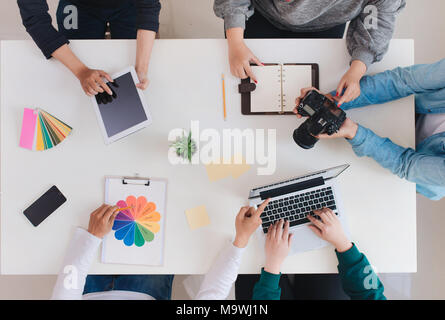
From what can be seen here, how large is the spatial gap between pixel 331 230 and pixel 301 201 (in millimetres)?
120

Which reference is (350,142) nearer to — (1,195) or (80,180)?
(80,180)

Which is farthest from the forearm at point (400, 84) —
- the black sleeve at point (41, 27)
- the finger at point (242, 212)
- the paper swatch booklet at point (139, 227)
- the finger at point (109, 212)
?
the black sleeve at point (41, 27)

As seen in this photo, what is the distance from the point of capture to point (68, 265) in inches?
35.7

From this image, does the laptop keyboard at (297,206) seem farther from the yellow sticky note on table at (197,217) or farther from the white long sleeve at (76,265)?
the white long sleeve at (76,265)

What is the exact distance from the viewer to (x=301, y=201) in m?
0.93

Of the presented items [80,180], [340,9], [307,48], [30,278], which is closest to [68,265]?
[80,180]

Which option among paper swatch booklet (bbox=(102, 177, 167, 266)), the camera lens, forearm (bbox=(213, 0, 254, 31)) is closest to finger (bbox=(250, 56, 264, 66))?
forearm (bbox=(213, 0, 254, 31))

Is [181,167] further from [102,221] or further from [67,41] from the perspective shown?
[67,41]

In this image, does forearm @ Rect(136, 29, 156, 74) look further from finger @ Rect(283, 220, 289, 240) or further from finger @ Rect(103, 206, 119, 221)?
finger @ Rect(283, 220, 289, 240)

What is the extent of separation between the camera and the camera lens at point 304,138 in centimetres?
87

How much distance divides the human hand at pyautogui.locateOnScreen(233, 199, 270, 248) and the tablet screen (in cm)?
42

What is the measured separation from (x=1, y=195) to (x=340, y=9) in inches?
49.4

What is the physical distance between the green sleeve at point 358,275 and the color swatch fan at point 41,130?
3.07 ft
